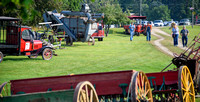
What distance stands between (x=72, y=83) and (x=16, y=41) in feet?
47.0

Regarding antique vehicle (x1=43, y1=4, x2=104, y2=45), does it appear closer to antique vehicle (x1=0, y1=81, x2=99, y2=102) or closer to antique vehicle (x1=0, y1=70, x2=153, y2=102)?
antique vehicle (x1=0, y1=70, x2=153, y2=102)

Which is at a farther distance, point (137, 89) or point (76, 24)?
point (76, 24)

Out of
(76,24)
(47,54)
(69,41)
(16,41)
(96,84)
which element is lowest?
(96,84)

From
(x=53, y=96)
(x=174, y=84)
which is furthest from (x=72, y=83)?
(x=174, y=84)

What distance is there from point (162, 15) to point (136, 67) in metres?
106

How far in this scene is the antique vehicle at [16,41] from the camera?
21.2 meters

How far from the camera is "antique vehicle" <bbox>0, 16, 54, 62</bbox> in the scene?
21211mm

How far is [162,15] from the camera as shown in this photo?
121375 mm

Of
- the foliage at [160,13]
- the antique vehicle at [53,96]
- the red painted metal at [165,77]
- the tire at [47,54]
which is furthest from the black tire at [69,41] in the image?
the foliage at [160,13]

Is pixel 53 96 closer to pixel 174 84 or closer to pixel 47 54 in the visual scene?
pixel 174 84

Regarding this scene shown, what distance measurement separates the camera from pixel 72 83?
25.3 feet

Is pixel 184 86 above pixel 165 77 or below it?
below

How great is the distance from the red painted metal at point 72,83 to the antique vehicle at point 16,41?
44.1ft

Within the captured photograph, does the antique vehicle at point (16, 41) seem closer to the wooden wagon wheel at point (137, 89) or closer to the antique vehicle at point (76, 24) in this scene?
the antique vehicle at point (76, 24)
